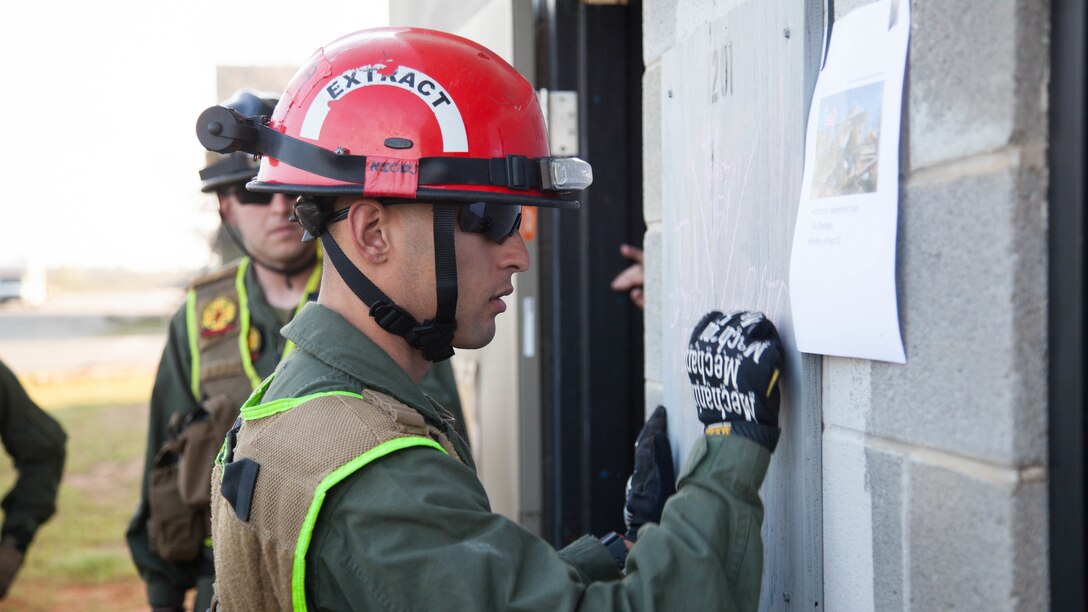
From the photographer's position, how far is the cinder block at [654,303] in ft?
8.37

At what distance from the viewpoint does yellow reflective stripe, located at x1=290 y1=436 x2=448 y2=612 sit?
A: 144 cm

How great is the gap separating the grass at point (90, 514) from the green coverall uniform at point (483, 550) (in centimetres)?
740

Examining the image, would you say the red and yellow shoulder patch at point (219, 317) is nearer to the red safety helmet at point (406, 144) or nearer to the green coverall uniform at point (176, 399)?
the green coverall uniform at point (176, 399)

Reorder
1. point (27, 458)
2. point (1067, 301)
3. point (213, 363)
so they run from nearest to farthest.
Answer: point (1067, 301), point (213, 363), point (27, 458)

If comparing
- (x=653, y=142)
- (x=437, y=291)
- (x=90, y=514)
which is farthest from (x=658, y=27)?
(x=90, y=514)

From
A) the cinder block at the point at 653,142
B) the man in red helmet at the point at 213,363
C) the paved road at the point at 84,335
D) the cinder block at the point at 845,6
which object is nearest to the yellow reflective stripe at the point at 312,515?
the cinder block at the point at 845,6

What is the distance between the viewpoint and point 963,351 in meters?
1.33

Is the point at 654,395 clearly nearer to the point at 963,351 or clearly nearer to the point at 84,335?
the point at 963,351

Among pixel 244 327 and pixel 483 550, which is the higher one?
pixel 244 327

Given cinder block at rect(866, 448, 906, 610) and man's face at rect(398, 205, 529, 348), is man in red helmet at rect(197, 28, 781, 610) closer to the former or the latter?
man's face at rect(398, 205, 529, 348)

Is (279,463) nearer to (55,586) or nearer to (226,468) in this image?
(226,468)

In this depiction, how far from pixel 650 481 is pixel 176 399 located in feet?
6.44

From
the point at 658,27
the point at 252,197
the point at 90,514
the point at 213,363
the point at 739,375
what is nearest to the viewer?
the point at 739,375

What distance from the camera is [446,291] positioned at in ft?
5.72
